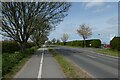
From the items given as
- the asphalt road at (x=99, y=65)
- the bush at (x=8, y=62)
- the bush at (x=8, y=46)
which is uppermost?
the bush at (x=8, y=46)

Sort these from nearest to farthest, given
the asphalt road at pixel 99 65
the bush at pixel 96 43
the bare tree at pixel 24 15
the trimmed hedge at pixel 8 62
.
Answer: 1. the asphalt road at pixel 99 65
2. the trimmed hedge at pixel 8 62
3. the bare tree at pixel 24 15
4. the bush at pixel 96 43

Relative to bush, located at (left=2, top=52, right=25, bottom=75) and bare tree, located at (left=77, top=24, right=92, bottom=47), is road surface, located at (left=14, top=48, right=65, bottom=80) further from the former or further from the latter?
bare tree, located at (left=77, top=24, right=92, bottom=47)

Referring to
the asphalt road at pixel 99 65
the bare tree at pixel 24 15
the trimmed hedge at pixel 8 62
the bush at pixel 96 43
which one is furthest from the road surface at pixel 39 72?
the bush at pixel 96 43

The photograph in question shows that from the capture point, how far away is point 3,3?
32.0m

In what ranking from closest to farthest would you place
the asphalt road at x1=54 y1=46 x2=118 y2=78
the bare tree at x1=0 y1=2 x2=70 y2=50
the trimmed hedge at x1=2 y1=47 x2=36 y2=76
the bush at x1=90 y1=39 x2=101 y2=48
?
the asphalt road at x1=54 y1=46 x2=118 y2=78
the trimmed hedge at x1=2 y1=47 x2=36 y2=76
the bare tree at x1=0 y1=2 x2=70 y2=50
the bush at x1=90 y1=39 x2=101 y2=48

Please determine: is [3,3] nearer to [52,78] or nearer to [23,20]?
[23,20]

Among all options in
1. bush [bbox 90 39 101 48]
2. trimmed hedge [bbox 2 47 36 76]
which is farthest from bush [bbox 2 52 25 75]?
bush [bbox 90 39 101 48]

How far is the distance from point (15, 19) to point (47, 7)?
4549mm

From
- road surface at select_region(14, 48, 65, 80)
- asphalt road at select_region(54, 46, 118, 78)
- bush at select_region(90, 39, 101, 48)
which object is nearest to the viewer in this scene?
road surface at select_region(14, 48, 65, 80)

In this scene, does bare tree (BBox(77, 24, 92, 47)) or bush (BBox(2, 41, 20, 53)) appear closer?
bush (BBox(2, 41, 20, 53))

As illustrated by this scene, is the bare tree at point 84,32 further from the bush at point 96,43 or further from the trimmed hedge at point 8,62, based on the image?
the trimmed hedge at point 8,62

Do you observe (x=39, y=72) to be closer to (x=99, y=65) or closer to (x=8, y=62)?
(x=8, y=62)

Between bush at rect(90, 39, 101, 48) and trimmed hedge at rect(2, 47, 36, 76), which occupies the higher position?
bush at rect(90, 39, 101, 48)

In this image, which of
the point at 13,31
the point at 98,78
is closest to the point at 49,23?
the point at 13,31
